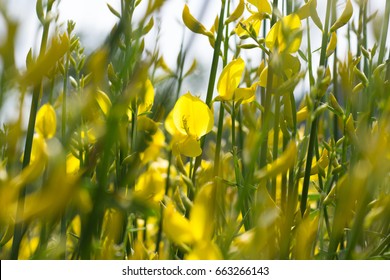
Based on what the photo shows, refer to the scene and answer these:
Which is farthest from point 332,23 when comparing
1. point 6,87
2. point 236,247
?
point 6,87

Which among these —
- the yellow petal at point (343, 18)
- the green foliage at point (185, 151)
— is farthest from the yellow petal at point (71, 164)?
the yellow petal at point (343, 18)

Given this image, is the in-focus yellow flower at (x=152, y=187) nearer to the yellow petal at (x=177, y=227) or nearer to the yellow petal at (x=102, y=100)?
the yellow petal at (x=102, y=100)

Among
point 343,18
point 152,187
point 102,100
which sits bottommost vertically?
point 152,187

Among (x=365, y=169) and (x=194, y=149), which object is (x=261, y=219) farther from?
(x=194, y=149)

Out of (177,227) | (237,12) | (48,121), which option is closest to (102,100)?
(48,121)

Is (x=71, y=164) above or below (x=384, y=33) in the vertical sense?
below

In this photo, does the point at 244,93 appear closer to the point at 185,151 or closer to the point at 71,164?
the point at 185,151

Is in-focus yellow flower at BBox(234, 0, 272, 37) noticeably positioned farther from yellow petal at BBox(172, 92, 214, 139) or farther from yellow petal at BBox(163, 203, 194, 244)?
yellow petal at BBox(163, 203, 194, 244)
